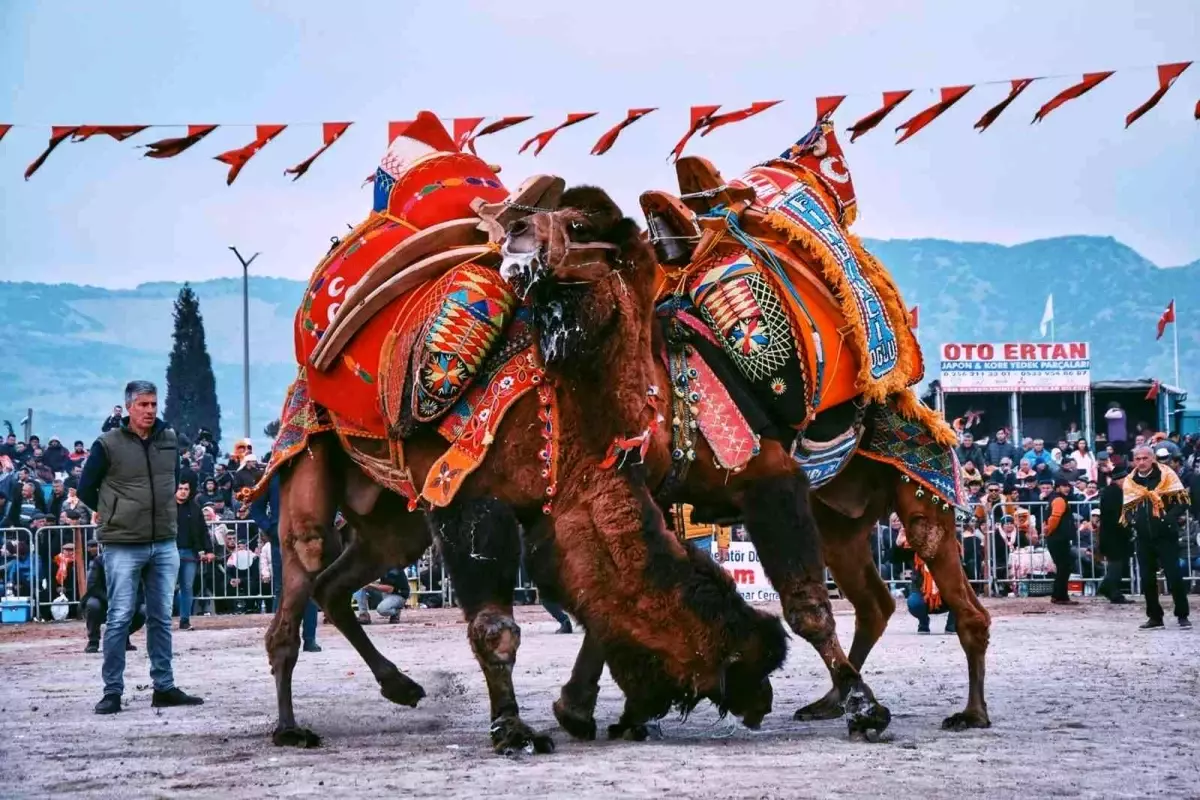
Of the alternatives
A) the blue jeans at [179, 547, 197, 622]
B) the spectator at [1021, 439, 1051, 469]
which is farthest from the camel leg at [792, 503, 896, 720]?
the spectator at [1021, 439, 1051, 469]

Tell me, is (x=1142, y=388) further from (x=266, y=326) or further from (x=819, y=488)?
(x=266, y=326)

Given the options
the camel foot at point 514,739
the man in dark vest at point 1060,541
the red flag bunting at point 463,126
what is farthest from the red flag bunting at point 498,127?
the man in dark vest at point 1060,541

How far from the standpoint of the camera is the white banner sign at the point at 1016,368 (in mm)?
36344

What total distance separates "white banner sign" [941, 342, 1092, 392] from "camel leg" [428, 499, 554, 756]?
29.2 meters

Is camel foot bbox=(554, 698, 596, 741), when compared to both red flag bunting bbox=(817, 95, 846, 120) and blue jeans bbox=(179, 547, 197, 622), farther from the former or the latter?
blue jeans bbox=(179, 547, 197, 622)

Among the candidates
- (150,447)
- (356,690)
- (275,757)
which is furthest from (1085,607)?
(275,757)

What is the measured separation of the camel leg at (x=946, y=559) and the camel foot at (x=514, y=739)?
8.37ft

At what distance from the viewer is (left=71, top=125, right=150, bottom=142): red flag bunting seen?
11359mm

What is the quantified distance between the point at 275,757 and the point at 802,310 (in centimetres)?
343

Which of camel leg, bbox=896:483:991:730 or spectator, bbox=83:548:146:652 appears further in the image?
spectator, bbox=83:548:146:652

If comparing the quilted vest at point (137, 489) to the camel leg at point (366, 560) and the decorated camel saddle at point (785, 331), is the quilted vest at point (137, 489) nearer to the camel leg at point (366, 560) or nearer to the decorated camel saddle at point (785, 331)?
the camel leg at point (366, 560)

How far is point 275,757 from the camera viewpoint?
323 inches

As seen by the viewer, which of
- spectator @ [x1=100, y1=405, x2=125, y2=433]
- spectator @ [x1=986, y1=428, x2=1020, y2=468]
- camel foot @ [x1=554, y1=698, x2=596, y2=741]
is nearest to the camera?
camel foot @ [x1=554, y1=698, x2=596, y2=741]

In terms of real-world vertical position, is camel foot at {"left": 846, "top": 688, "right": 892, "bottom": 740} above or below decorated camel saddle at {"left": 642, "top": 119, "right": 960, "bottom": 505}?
below
